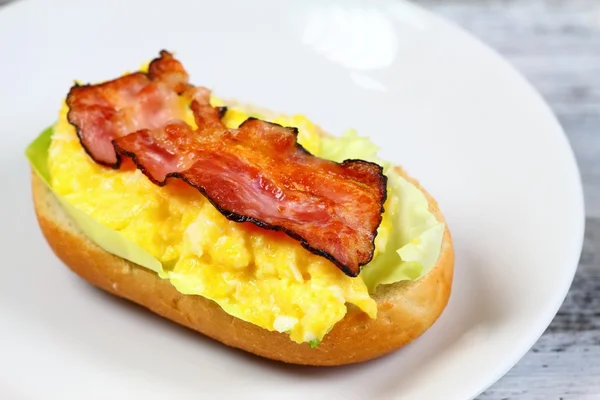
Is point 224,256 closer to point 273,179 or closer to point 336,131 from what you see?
point 273,179

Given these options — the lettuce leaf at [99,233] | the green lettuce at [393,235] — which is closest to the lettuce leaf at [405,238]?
the green lettuce at [393,235]

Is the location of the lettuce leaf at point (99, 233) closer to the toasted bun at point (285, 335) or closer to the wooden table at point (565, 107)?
the toasted bun at point (285, 335)

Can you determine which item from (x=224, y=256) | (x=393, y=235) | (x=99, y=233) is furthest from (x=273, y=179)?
(x=99, y=233)

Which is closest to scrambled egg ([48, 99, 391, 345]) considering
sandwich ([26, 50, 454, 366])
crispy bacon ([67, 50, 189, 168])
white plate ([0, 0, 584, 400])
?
sandwich ([26, 50, 454, 366])

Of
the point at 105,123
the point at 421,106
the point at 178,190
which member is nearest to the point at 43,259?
the point at 105,123

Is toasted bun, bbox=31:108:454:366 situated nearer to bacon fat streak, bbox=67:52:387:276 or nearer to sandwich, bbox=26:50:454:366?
sandwich, bbox=26:50:454:366

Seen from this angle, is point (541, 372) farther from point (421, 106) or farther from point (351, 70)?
point (351, 70)
